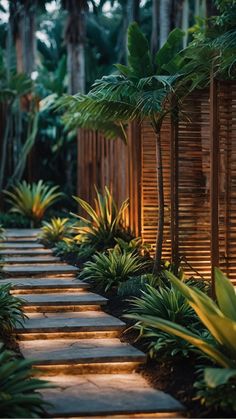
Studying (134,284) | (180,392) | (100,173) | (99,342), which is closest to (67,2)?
(100,173)

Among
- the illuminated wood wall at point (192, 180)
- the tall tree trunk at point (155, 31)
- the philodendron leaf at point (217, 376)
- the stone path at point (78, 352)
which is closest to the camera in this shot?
the philodendron leaf at point (217, 376)

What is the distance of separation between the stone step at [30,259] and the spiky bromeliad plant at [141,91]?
2.84 metres

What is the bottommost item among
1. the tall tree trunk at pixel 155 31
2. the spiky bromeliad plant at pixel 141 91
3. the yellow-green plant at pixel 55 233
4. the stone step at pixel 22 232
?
the stone step at pixel 22 232

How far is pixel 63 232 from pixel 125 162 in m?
2.55

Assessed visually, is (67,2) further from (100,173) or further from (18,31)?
(100,173)

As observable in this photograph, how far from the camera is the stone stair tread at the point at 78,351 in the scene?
6461 mm

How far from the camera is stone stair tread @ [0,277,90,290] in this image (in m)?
9.31

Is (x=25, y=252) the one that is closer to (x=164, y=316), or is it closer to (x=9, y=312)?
(x=9, y=312)

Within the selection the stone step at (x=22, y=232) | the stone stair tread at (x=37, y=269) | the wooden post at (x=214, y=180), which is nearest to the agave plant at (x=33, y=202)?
the stone step at (x=22, y=232)

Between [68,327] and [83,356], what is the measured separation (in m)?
0.92

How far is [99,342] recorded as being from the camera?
720 centimetres

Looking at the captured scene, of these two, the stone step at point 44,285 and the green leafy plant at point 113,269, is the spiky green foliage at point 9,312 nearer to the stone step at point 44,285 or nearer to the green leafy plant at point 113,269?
the stone step at point 44,285

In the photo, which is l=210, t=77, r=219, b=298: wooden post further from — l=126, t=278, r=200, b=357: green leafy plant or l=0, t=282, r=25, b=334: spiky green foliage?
l=0, t=282, r=25, b=334: spiky green foliage

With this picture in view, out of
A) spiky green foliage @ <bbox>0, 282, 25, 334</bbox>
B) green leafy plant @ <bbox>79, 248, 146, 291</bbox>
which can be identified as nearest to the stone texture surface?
green leafy plant @ <bbox>79, 248, 146, 291</bbox>
